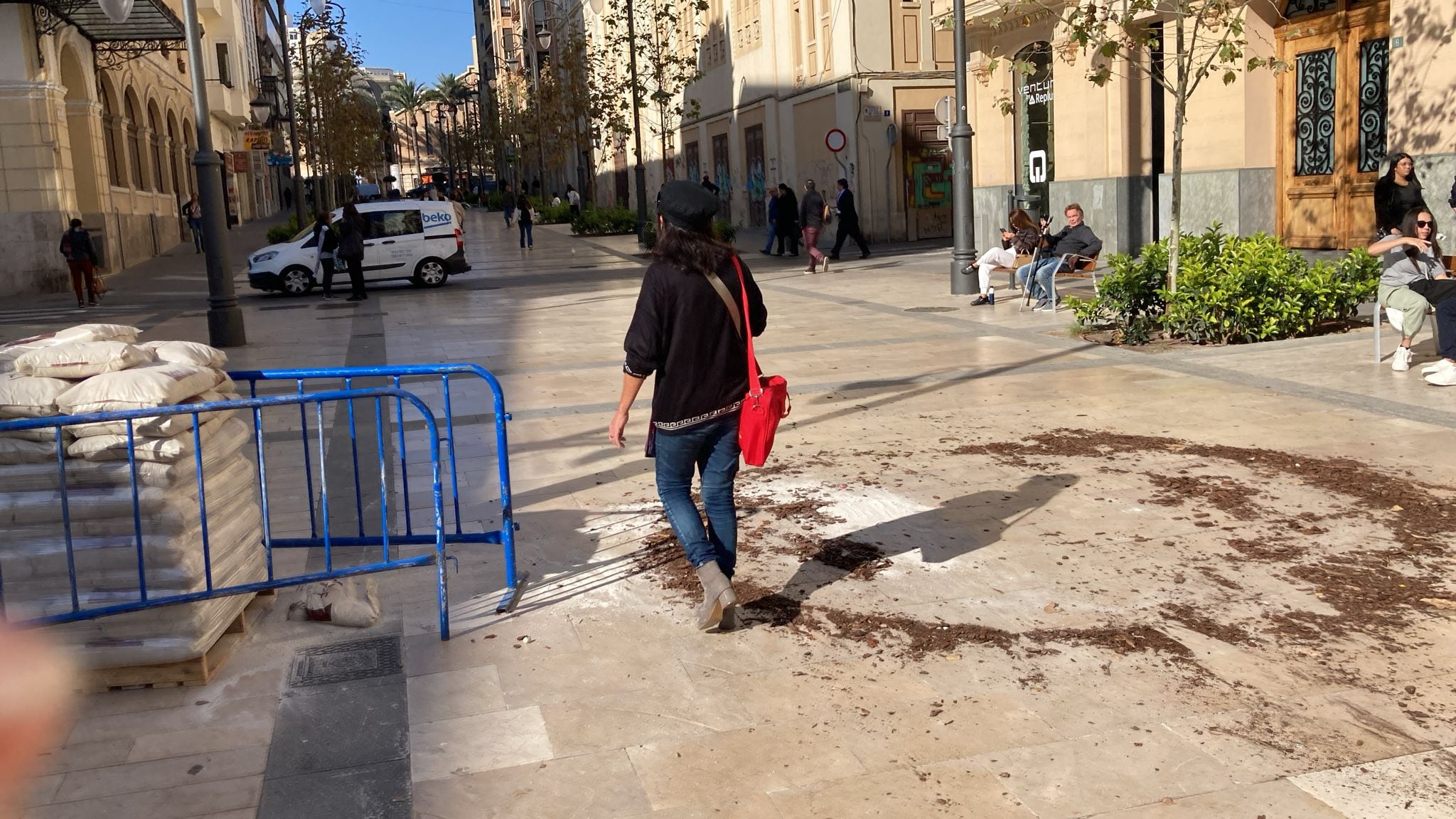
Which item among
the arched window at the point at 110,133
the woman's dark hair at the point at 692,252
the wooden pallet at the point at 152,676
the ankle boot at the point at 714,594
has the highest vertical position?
the arched window at the point at 110,133

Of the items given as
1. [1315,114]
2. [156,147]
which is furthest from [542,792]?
[156,147]

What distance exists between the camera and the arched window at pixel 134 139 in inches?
1296

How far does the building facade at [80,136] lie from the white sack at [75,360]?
2207 cm

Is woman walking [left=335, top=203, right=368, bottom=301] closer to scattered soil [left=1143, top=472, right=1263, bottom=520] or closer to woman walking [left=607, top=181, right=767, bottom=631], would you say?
scattered soil [left=1143, top=472, right=1263, bottom=520]

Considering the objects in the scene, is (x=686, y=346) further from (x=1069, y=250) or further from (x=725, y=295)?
(x=1069, y=250)

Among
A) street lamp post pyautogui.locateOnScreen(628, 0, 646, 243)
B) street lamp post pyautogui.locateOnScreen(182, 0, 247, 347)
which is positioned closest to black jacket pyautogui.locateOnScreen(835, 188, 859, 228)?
street lamp post pyautogui.locateOnScreen(628, 0, 646, 243)

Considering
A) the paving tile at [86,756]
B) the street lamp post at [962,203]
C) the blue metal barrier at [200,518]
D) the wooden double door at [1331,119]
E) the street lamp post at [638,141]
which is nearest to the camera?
the paving tile at [86,756]

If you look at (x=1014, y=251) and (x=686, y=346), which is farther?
(x=1014, y=251)

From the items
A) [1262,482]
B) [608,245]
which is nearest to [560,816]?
[1262,482]

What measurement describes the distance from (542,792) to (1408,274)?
8.32 m

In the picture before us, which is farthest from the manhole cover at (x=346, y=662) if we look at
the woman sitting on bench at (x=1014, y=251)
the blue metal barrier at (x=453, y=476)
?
the woman sitting on bench at (x=1014, y=251)

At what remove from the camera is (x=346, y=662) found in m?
4.80

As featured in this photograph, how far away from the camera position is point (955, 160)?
16969mm

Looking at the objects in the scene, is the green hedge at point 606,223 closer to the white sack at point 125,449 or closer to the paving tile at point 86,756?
the white sack at point 125,449
